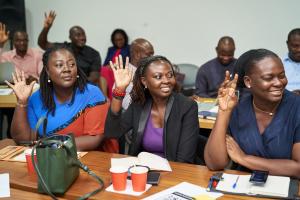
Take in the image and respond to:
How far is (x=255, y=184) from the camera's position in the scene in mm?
1787

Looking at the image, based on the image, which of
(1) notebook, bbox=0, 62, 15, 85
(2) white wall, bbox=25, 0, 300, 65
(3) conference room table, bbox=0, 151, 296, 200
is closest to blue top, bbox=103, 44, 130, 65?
(2) white wall, bbox=25, 0, 300, 65

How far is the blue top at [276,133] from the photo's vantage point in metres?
2.03

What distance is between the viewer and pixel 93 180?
75.7 inches

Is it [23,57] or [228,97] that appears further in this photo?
[23,57]

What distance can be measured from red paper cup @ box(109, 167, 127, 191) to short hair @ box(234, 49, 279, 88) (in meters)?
0.87

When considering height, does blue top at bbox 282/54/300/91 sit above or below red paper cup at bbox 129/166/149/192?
above

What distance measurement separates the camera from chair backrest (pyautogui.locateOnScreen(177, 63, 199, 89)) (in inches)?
213

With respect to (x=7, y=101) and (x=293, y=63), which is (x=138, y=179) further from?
(x=293, y=63)

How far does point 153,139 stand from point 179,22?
3646 mm

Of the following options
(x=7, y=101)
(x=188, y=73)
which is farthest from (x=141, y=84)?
(x=188, y=73)

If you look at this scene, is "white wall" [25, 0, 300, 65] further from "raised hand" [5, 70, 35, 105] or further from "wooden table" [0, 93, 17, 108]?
"raised hand" [5, 70, 35, 105]

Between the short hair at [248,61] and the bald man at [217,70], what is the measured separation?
86.9 inches

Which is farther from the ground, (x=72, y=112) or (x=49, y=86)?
(x=49, y=86)

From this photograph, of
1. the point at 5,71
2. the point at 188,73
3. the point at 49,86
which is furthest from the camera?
the point at 188,73
